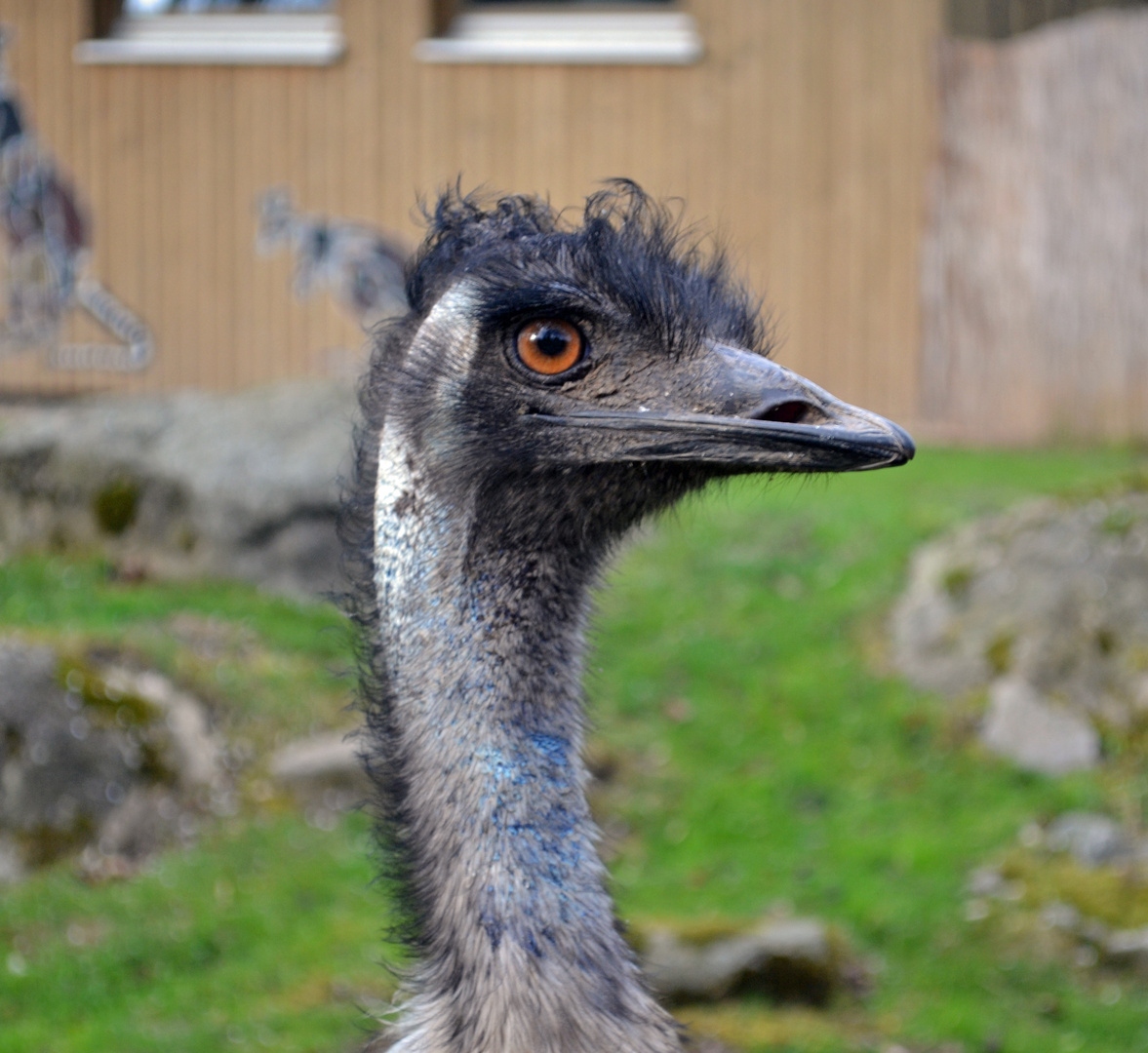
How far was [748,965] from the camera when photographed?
4.11 metres

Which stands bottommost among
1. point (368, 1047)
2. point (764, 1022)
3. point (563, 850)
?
point (764, 1022)

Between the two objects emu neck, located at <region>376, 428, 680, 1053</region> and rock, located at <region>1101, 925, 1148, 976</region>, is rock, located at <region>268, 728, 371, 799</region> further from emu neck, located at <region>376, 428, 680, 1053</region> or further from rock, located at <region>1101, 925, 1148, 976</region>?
emu neck, located at <region>376, 428, 680, 1053</region>

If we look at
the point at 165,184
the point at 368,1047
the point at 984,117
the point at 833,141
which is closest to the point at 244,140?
the point at 165,184

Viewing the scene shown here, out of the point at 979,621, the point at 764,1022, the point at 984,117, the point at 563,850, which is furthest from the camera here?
the point at 984,117

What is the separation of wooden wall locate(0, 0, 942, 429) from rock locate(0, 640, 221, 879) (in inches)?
234

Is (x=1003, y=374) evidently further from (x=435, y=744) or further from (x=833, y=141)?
(x=435, y=744)

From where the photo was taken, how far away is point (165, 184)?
11141mm

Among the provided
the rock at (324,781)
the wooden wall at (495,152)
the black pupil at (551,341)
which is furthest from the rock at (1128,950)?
the wooden wall at (495,152)

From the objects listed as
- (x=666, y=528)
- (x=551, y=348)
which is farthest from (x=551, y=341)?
(x=666, y=528)

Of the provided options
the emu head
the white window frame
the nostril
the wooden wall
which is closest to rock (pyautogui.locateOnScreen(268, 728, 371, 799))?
the emu head

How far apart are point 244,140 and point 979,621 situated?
7.41 meters

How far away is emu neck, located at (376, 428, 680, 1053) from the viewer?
5.95 feet

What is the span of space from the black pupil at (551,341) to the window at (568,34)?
9072 millimetres

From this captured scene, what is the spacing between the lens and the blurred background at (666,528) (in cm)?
441
